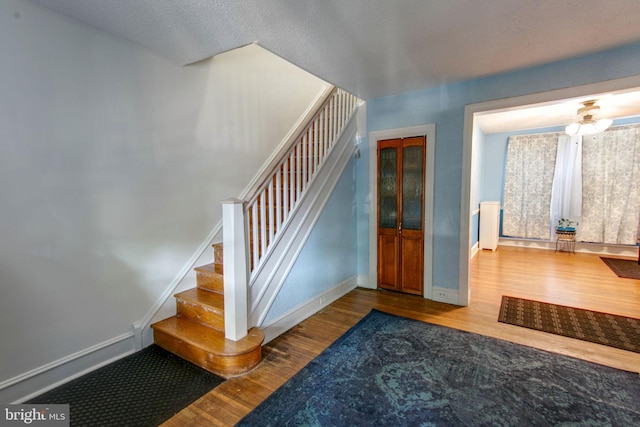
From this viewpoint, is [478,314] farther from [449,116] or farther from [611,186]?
[611,186]

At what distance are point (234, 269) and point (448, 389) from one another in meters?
1.82

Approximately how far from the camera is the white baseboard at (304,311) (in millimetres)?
2771

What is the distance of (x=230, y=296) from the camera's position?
2293 millimetres

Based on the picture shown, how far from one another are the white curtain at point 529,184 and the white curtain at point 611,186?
0.58 meters

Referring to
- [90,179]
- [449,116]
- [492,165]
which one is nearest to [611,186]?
[492,165]

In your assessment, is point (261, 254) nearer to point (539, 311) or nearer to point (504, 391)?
point (504, 391)

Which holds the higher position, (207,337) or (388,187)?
(388,187)

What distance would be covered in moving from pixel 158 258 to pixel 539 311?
4148mm

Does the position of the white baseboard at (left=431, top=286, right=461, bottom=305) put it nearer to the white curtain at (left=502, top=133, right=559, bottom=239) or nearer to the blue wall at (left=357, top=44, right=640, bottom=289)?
the blue wall at (left=357, top=44, right=640, bottom=289)

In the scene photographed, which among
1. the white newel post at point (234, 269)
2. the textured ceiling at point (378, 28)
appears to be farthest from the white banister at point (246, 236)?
the textured ceiling at point (378, 28)

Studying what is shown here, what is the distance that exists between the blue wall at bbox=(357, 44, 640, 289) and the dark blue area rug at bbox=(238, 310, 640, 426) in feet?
3.95

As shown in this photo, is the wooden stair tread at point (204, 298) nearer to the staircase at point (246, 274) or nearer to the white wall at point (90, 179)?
the staircase at point (246, 274)

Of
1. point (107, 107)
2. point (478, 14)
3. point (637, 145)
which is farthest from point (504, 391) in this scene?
point (637, 145)

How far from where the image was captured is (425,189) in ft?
12.0
